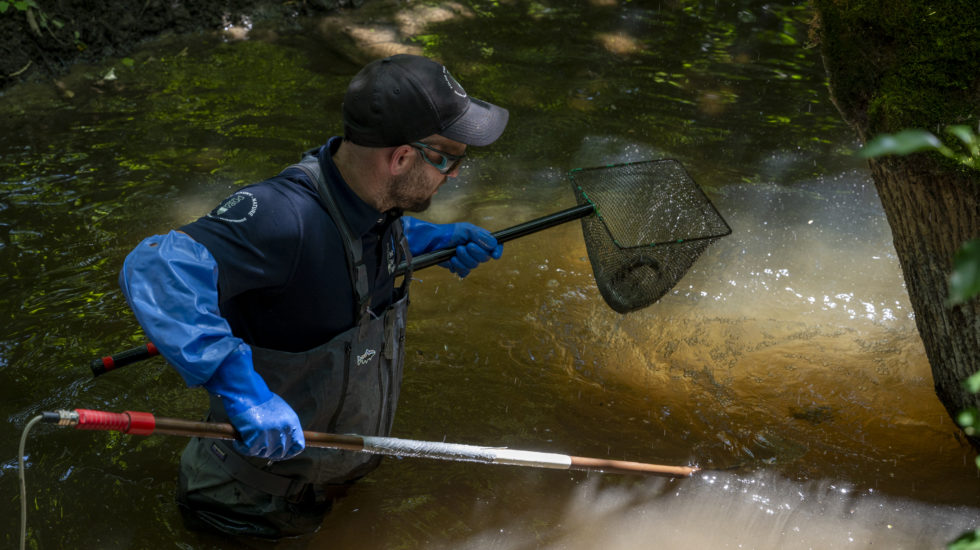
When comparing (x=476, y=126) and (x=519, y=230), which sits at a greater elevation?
(x=476, y=126)

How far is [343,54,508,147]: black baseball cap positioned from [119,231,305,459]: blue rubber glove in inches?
24.1

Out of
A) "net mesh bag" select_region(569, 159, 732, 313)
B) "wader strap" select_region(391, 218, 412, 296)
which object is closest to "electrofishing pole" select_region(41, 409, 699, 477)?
"wader strap" select_region(391, 218, 412, 296)

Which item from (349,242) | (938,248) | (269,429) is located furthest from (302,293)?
(938,248)

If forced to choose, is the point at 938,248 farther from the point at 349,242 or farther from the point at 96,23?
the point at 96,23

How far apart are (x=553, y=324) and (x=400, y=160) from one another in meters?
2.23

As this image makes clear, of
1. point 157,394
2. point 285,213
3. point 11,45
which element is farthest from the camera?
point 11,45

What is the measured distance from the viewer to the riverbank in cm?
746

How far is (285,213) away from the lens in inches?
95.7

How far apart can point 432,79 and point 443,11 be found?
6803mm

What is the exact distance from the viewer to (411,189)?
2.61 meters

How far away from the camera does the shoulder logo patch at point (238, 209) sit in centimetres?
236

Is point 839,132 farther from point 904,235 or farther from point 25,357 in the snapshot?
point 25,357

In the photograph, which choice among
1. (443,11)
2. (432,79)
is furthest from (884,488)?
(443,11)

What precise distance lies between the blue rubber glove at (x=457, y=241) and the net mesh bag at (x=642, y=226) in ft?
1.61
